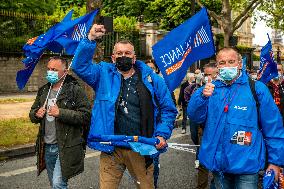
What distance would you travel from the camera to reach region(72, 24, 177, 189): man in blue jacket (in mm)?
4121

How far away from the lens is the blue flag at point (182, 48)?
5215 millimetres

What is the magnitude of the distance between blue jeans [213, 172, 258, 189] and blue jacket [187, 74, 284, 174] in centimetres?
7

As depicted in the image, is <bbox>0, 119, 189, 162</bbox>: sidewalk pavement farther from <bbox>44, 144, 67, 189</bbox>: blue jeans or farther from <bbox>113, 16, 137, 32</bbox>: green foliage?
<bbox>113, 16, 137, 32</bbox>: green foliage

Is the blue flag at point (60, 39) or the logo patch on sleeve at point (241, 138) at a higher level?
the blue flag at point (60, 39)

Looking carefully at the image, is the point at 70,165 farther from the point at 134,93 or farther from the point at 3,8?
the point at 3,8

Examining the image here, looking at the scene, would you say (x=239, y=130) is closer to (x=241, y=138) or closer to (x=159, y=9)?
(x=241, y=138)

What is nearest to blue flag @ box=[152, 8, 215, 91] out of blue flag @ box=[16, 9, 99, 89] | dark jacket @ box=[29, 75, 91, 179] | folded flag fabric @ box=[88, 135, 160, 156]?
dark jacket @ box=[29, 75, 91, 179]

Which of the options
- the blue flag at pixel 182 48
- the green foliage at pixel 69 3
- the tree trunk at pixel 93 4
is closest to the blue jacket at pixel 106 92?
the blue flag at pixel 182 48

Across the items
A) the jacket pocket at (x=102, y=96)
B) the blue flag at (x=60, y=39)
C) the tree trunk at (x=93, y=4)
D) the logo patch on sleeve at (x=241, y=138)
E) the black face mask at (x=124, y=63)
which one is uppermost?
the tree trunk at (x=93, y=4)

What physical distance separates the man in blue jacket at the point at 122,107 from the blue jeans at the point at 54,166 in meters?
0.65

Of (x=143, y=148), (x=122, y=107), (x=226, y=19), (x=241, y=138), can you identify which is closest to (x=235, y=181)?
(x=241, y=138)

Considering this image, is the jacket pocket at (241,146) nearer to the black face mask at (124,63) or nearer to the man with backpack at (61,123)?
the black face mask at (124,63)

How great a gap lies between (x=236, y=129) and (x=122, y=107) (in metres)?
0.98

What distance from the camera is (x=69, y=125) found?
477 centimetres
